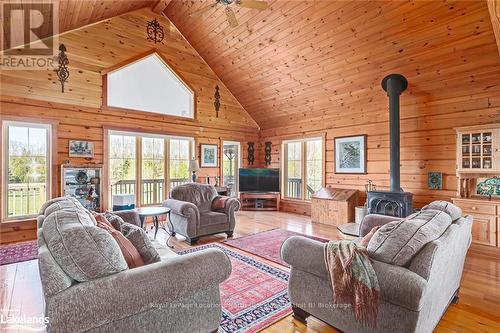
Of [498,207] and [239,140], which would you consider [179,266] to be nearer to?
[498,207]

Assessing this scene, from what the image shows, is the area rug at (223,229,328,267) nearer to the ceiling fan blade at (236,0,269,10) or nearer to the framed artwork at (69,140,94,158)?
the framed artwork at (69,140,94,158)

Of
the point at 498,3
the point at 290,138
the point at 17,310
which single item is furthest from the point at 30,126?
the point at 498,3

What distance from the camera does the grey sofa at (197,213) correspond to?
4.14m

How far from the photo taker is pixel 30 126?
14.6ft

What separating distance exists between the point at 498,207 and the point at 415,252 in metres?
3.36

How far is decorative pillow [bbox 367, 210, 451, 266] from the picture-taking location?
1618mm

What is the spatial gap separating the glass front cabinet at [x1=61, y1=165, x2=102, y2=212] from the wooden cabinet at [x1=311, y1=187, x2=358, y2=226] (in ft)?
14.9

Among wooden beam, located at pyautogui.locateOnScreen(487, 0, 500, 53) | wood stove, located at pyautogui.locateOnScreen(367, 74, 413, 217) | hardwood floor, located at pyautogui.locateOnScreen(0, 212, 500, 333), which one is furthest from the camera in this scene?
wood stove, located at pyautogui.locateOnScreen(367, 74, 413, 217)

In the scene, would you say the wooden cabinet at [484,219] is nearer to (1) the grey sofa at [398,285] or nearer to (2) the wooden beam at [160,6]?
(1) the grey sofa at [398,285]

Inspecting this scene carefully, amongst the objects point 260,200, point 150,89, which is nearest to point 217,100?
point 150,89

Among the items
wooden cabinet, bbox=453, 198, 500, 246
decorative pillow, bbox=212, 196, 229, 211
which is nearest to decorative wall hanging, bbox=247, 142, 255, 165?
decorative pillow, bbox=212, 196, 229, 211

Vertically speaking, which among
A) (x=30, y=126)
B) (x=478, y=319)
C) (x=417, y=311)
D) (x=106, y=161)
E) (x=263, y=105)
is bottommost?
(x=478, y=319)

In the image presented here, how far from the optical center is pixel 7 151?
426cm

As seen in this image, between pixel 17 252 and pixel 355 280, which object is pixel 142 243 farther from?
pixel 17 252
